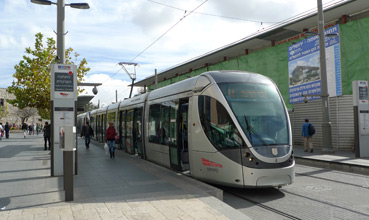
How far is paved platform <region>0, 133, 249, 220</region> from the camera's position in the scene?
538 cm

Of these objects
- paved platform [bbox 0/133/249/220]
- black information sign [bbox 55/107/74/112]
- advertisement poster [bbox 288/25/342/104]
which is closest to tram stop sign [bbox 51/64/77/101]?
black information sign [bbox 55/107/74/112]

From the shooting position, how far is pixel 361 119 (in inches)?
527

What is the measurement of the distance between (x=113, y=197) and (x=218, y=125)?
291cm

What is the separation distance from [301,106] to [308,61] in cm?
281

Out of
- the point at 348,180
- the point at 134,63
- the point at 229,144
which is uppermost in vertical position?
the point at 134,63

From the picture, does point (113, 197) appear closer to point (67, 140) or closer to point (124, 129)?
point (67, 140)

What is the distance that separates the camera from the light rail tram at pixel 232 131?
7207mm

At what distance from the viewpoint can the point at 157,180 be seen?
8352 millimetres

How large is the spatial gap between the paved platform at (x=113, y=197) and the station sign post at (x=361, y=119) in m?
8.42

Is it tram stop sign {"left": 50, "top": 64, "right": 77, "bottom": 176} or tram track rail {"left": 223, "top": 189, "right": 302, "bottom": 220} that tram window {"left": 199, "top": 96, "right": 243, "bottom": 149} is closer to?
tram track rail {"left": 223, "top": 189, "right": 302, "bottom": 220}

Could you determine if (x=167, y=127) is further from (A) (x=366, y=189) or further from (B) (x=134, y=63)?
(B) (x=134, y=63)

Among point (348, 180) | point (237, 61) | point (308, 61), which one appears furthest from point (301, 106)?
point (348, 180)

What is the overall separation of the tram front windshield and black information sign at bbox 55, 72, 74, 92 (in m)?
4.42

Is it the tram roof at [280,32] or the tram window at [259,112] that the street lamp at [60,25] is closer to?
the tram window at [259,112]
